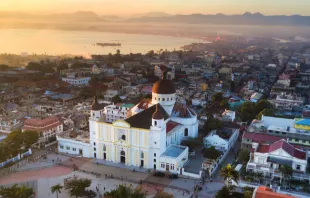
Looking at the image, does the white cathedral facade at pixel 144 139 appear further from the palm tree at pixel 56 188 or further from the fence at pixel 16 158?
the palm tree at pixel 56 188

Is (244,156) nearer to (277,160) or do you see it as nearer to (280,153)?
(277,160)

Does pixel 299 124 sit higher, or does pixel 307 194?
pixel 299 124

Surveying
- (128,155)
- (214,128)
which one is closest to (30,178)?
(128,155)

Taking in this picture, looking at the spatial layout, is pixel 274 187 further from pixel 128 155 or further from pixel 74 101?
pixel 74 101

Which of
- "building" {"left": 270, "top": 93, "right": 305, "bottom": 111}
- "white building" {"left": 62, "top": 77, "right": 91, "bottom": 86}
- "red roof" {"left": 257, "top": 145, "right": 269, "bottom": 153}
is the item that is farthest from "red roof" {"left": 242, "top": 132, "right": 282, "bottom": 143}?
"white building" {"left": 62, "top": 77, "right": 91, "bottom": 86}

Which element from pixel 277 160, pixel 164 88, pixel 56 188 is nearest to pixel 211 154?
pixel 277 160

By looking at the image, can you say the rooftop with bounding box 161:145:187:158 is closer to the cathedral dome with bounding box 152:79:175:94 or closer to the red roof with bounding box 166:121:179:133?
the red roof with bounding box 166:121:179:133
